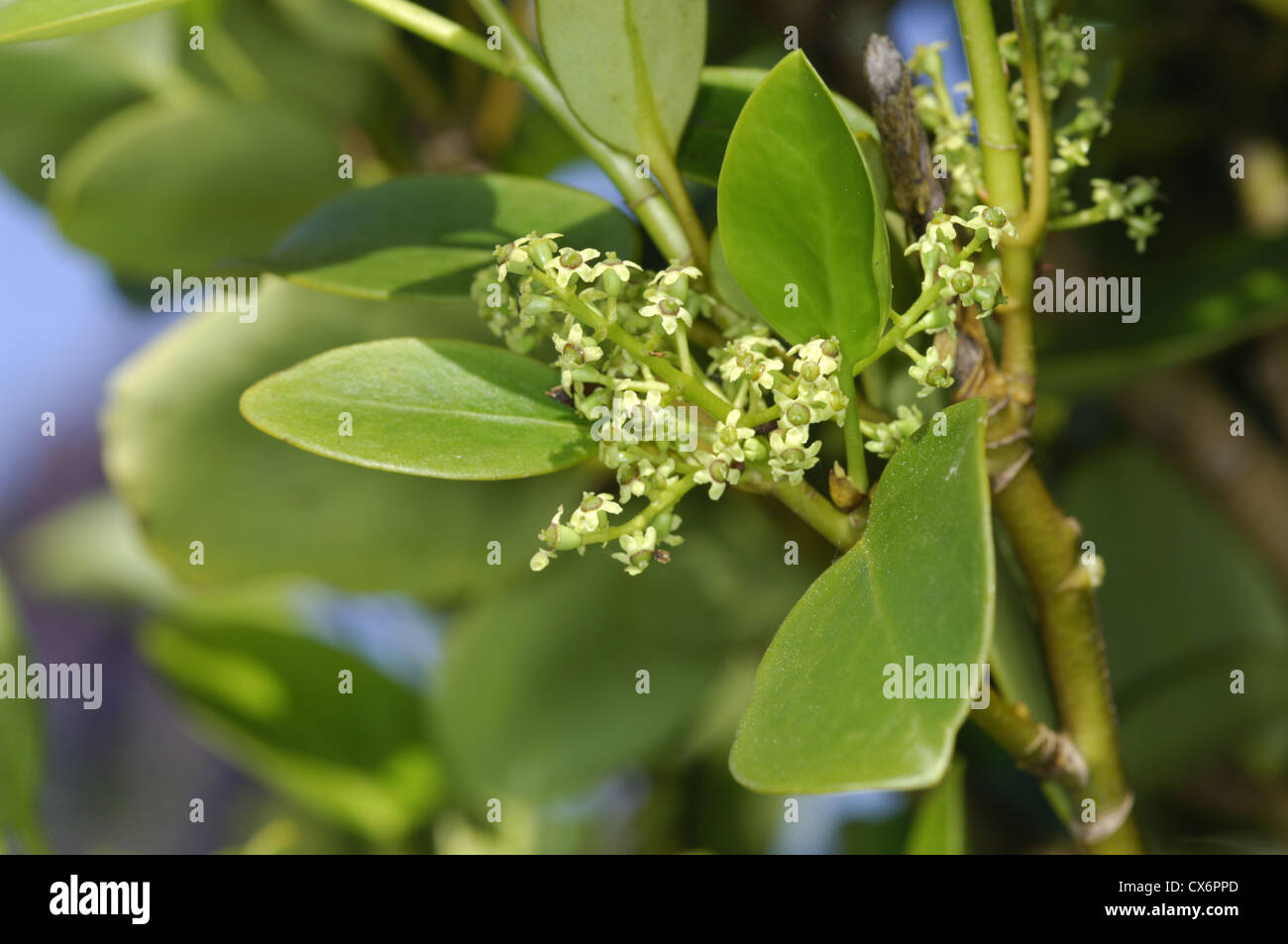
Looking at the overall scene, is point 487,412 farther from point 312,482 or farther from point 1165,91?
point 1165,91

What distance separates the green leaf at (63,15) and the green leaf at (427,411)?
0.15 metres

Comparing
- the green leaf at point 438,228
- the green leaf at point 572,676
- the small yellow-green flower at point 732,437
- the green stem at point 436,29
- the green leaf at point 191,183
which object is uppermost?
the green leaf at point 191,183

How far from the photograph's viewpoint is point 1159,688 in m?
0.80

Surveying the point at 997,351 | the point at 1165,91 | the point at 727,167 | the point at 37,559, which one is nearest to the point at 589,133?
the point at 727,167

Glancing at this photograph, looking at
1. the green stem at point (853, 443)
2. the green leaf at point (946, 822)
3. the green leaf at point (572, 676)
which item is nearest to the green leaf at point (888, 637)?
the green stem at point (853, 443)

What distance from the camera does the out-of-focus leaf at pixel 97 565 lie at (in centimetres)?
121

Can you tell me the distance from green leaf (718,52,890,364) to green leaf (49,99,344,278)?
0.55m

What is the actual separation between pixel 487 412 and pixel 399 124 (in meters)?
0.69

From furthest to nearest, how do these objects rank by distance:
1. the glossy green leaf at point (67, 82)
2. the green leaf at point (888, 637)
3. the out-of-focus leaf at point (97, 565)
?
the out-of-focus leaf at point (97, 565) < the glossy green leaf at point (67, 82) < the green leaf at point (888, 637)

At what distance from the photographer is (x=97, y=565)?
1.21 metres

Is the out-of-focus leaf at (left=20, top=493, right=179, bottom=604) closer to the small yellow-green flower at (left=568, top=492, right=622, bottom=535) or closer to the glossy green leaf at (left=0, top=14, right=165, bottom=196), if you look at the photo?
the glossy green leaf at (left=0, top=14, right=165, bottom=196)

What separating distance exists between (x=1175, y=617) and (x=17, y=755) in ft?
2.76

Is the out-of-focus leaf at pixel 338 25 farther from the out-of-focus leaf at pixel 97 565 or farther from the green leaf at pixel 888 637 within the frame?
the green leaf at pixel 888 637

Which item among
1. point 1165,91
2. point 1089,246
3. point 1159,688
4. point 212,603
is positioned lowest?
point 1159,688
